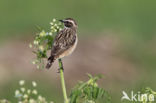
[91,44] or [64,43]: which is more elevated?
[91,44]

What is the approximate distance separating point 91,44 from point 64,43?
32.9 feet

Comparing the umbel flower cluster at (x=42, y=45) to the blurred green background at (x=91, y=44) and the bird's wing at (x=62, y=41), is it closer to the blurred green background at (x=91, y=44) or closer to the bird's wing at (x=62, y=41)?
the bird's wing at (x=62, y=41)

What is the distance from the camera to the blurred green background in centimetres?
1474

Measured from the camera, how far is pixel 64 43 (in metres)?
6.65

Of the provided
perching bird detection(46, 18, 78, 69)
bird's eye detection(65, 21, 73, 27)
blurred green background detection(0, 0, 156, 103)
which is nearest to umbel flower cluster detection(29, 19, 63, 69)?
perching bird detection(46, 18, 78, 69)

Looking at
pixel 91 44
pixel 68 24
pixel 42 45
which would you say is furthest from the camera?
pixel 91 44

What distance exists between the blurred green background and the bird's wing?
5.22 meters

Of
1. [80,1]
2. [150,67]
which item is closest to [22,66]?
[150,67]

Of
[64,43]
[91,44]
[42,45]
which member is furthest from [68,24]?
[91,44]

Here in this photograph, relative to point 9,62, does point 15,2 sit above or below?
above

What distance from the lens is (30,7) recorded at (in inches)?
884

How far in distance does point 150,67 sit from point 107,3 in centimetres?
769

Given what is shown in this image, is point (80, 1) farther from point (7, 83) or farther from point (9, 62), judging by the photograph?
point (7, 83)

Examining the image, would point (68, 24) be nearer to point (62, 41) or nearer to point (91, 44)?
point (62, 41)
